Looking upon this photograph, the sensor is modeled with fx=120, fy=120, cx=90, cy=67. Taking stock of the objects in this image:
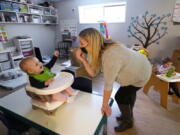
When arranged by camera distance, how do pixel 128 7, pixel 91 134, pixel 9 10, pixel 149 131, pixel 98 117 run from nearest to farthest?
pixel 91 134 → pixel 98 117 → pixel 149 131 → pixel 9 10 → pixel 128 7

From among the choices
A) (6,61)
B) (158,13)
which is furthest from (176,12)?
(6,61)

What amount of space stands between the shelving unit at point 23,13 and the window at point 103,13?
3.65ft

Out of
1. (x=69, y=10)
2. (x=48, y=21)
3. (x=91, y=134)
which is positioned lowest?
(x=91, y=134)

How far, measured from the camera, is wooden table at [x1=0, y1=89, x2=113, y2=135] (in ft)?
2.57

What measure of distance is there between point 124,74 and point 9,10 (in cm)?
324

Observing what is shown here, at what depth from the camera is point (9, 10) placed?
2887 millimetres

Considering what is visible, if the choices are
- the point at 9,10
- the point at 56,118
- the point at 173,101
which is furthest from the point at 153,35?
the point at 9,10

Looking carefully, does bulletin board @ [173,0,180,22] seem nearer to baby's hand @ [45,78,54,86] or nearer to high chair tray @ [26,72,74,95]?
high chair tray @ [26,72,74,95]

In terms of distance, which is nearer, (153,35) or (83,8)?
(153,35)

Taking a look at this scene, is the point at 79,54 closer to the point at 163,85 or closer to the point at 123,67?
the point at 123,67

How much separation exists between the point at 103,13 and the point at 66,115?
11.4 feet

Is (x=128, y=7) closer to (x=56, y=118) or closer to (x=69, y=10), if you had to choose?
(x=69, y=10)

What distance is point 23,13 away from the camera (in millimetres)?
3227

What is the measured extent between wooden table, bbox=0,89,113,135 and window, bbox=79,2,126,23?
10.1ft
